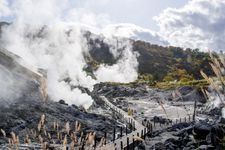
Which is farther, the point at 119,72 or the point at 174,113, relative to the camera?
the point at 119,72

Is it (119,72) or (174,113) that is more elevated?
(119,72)

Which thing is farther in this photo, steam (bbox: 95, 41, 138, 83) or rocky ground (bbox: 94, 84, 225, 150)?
steam (bbox: 95, 41, 138, 83)

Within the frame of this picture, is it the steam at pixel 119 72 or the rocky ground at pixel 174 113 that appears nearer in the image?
the rocky ground at pixel 174 113

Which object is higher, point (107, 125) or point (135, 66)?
point (135, 66)

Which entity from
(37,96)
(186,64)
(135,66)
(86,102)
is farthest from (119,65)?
(37,96)

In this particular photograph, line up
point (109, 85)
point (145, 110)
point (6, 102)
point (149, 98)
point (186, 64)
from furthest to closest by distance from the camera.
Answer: point (186, 64) → point (109, 85) → point (149, 98) → point (145, 110) → point (6, 102)

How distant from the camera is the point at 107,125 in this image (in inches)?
1873

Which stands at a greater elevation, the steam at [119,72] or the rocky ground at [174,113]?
the steam at [119,72]

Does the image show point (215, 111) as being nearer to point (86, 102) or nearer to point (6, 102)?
point (86, 102)

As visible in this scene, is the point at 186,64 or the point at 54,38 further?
the point at 186,64

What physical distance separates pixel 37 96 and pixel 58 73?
4363 centimetres

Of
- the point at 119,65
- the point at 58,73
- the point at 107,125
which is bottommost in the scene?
the point at 107,125

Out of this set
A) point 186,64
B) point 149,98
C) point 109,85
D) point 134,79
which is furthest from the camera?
point 186,64

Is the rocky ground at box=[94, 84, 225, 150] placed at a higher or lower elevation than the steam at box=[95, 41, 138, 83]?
lower
